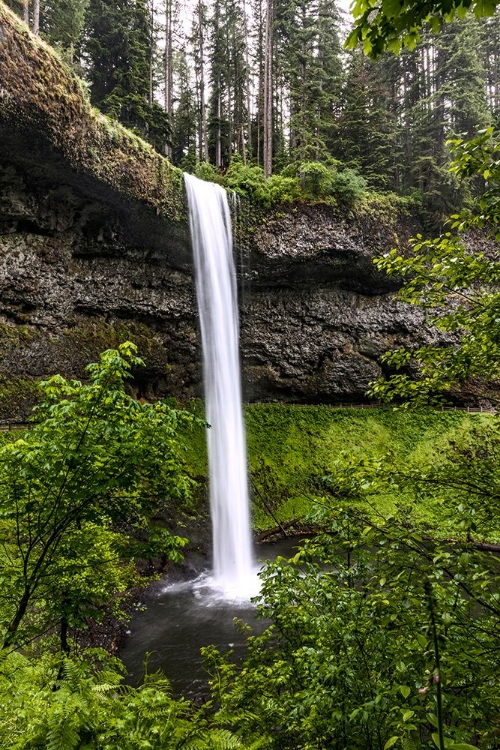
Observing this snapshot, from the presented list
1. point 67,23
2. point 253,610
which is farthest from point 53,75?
point 253,610

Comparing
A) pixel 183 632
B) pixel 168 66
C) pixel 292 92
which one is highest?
pixel 168 66

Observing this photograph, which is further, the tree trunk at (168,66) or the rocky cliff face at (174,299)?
the tree trunk at (168,66)

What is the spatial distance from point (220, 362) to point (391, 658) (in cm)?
1646

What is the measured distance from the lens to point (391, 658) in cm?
234

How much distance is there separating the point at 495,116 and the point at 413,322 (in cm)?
1564

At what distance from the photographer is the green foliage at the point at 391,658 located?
1.88 metres

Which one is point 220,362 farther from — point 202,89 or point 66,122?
point 202,89

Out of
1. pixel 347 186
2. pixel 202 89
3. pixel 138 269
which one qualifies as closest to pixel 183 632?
pixel 138 269

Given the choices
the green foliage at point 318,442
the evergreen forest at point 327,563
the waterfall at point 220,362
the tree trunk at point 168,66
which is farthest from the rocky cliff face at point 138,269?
the evergreen forest at point 327,563

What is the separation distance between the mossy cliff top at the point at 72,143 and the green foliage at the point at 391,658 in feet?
45.7

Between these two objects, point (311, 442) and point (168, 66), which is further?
point (168, 66)

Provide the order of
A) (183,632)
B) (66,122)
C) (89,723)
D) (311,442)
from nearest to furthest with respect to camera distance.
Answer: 1. (89,723)
2. (183,632)
3. (66,122)
4. (311,442)

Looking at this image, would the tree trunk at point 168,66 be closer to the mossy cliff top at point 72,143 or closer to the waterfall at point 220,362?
the waterfall at point 220,362

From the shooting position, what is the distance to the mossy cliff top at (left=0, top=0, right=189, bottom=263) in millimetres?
10969
